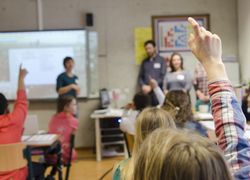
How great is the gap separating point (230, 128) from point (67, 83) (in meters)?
3.74

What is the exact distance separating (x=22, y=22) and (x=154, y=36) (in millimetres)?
2518

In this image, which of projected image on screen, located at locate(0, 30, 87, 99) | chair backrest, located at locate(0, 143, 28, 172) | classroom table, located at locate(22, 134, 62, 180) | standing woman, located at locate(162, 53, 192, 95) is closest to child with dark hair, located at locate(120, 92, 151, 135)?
classroom table, located at locate(22, 134, 62, 180)

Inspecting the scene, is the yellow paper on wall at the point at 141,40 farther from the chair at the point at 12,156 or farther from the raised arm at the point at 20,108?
the chair at the point at 12,156

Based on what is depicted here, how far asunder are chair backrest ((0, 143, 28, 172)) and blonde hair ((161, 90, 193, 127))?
127cm

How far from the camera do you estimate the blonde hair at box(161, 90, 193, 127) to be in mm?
2225

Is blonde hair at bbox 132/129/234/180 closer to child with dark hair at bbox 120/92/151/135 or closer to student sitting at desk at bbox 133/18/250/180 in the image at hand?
student sitting at desk at bbox 133/18/250/180

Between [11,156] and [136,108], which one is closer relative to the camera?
[11,156]

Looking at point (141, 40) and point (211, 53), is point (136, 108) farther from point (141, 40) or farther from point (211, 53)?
point (141, 40)

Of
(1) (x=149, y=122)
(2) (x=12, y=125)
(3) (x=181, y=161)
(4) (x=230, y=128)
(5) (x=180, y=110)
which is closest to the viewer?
(3) (x=181, y=161)

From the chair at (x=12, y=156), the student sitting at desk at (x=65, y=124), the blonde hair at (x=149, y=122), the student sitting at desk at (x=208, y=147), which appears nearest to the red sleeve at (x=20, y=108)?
the chair at (x=12, y=156)

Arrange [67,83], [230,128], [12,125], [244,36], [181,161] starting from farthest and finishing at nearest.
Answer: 1. [244,36]
2. [67,83]
3. [12,125]
4. [230,128]
5. [181,161]

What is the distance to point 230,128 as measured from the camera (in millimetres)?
626

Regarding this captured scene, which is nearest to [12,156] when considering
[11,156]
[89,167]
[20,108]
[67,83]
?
[11,156]

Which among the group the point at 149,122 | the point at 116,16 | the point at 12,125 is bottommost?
the point at 12,125
